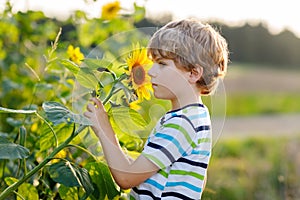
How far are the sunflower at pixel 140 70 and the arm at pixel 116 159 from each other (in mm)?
97

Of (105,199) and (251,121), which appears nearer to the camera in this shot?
(105,199)

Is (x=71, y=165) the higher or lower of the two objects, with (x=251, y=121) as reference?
higher

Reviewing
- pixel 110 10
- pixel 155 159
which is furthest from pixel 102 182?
pixel 110 10

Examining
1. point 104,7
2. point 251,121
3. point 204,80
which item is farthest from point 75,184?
point 251,121

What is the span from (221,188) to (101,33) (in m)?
1.01

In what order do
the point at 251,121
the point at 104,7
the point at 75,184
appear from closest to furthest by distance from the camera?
the point at 75,184
the point at 104,7
the point at 251,121

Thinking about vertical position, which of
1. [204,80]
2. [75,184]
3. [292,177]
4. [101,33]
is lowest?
[292,177]

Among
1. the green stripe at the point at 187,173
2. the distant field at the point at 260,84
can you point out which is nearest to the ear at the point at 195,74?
the green stripe at the point at 187,173

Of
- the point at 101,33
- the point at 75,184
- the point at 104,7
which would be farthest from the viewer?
the point at 101,33

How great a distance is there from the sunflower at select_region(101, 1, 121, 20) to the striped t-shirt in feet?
4.85

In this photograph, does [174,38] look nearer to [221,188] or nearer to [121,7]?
[121,7]

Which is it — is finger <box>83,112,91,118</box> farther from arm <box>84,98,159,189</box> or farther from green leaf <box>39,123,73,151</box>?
green leaf <box>39,123,73,151</box>

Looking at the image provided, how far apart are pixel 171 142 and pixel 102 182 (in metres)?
0.24

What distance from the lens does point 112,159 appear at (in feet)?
5.45
